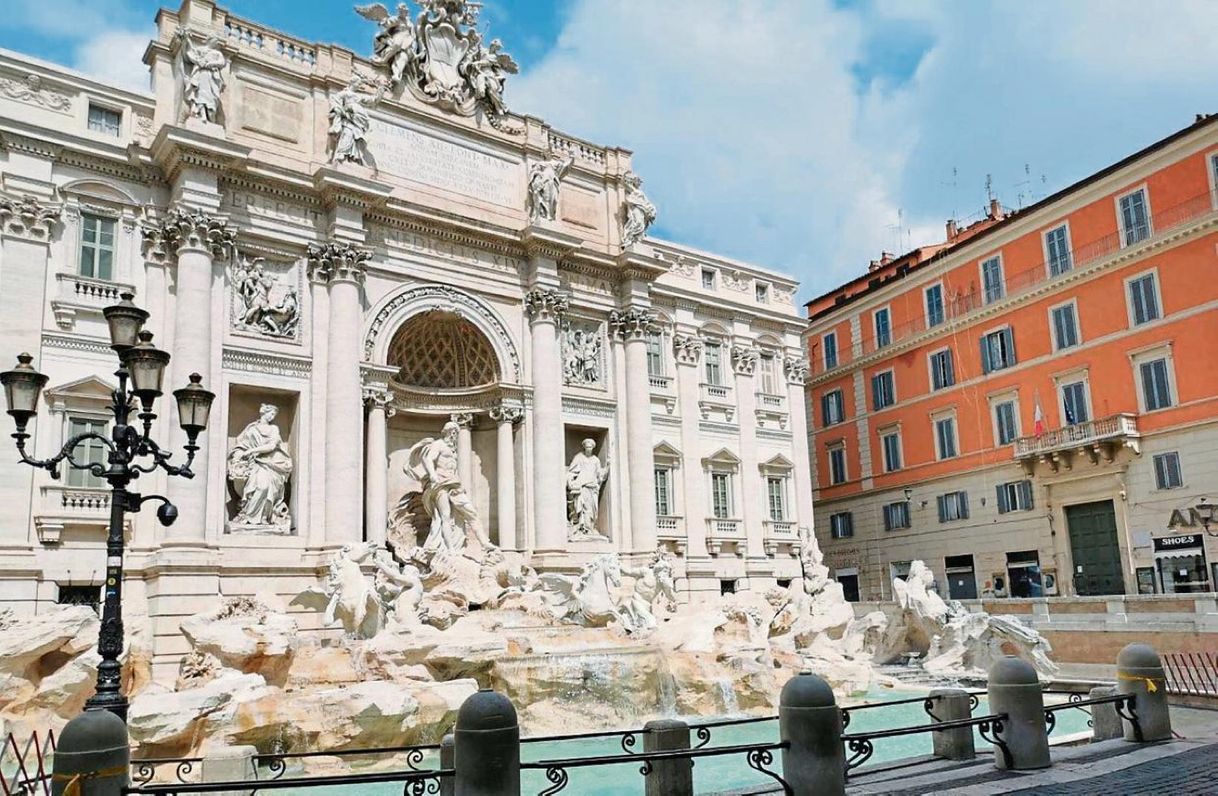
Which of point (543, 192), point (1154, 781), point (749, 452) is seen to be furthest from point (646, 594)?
point (1154, 781)

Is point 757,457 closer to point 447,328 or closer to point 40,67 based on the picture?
point 447,328

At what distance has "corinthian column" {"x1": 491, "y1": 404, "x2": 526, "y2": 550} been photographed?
25.5m

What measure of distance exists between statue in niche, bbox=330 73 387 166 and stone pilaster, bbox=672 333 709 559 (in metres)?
11.6

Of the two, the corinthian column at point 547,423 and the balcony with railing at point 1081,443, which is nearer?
the corinthian column at point 547,423

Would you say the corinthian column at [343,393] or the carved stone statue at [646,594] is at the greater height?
the corinthian column at [343,393]

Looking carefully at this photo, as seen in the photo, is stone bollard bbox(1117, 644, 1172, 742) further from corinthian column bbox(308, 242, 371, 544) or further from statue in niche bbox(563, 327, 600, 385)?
statue in niche bbox(563, 327, 600, 385)

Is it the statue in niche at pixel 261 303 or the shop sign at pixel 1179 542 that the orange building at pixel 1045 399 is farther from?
the statue in niche at pixel 261 303

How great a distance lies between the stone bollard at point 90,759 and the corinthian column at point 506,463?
18.6 metres

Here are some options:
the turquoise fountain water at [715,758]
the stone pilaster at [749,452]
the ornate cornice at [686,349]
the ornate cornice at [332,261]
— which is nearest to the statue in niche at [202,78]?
the ornate cornice at [332,261]

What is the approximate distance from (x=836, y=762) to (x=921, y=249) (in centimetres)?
3425

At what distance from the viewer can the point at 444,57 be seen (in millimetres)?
26594

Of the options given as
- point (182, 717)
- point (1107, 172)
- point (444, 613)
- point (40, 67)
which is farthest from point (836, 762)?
point (1107, 172)

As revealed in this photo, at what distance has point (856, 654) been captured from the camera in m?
24.0

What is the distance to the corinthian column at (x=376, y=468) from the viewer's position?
22531 millimetres
